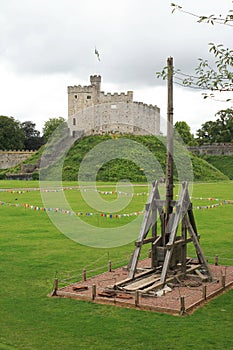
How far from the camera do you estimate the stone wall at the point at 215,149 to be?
274 ft

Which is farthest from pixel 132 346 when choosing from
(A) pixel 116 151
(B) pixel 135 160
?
(A) pixel 116 151

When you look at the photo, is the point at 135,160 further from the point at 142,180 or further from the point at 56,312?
the point at 56,312

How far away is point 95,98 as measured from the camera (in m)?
75.2

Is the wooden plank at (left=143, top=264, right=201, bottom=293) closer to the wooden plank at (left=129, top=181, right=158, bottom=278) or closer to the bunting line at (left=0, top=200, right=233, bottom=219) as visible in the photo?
the wooden plank at (left=129, top=181, right=158, bottom=278)

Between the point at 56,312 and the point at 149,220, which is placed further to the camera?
the point at 149,220

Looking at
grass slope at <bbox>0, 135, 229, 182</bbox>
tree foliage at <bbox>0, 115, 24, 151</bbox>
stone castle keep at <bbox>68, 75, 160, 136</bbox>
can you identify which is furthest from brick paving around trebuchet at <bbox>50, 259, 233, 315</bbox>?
tree foliage at <bbox>0, 115, 24, 151</bbox>

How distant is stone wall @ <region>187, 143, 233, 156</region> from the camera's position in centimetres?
8362

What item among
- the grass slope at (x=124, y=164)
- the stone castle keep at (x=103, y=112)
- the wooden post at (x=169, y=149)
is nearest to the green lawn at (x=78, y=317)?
the wooden post at (x=169, y=149)

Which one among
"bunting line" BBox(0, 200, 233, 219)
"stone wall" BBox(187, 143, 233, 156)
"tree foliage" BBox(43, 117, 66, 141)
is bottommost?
"bunting line" BBox(0, 200, 233, 219)

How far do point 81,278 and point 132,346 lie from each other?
180 inches

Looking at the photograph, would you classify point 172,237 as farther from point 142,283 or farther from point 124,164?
point 124,164

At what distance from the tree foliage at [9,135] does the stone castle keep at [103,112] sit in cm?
2370

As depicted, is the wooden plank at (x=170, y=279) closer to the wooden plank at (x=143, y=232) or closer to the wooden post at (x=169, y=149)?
the wooden plank at (x=143, y=232)

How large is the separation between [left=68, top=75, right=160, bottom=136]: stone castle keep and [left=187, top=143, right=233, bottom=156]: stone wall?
1215 centimetres
